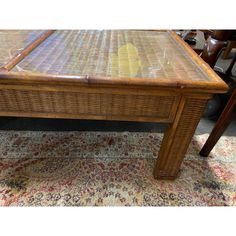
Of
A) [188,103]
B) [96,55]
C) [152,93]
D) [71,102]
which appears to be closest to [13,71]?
[71,102]

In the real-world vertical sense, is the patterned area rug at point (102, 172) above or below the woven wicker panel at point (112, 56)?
below

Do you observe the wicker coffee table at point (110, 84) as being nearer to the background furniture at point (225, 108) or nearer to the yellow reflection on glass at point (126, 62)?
the yellow reflection on glass at point (126, 62)

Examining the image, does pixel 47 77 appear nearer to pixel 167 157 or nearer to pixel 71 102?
pixel 71 102

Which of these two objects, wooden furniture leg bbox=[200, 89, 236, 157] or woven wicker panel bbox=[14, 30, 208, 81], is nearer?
woven wicker panel bbox=[14, 30, 208, 81]

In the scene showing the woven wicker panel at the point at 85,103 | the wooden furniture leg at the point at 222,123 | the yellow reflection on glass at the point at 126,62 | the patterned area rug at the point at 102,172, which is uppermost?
the yellow reflection on glass at the point at 126,62

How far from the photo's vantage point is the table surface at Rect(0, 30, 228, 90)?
2.37ft

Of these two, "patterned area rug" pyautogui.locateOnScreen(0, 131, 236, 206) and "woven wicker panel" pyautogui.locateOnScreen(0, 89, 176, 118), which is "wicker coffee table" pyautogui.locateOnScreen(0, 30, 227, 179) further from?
"patterned area rug" pyautogui.locateOnScreen(0, 131, 236, 206)

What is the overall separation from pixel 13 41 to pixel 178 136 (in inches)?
34.3

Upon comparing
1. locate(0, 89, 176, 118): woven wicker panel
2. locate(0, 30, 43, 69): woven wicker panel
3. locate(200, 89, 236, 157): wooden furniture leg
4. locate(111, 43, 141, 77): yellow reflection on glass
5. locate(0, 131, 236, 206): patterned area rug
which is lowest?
locate(0, 131, 236, 206): patterned area rug

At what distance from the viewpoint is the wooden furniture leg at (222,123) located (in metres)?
1.01

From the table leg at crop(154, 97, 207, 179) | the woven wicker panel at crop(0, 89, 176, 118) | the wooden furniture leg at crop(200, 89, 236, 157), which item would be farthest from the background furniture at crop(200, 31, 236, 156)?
the woven wicker panel at crop(0, 89, 176, 118)

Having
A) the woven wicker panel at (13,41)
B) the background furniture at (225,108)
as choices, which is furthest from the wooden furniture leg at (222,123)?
the woven wicker panel at (13,41)

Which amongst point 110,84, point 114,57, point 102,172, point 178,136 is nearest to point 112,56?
point 114,57

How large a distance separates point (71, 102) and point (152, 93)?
30 cm
